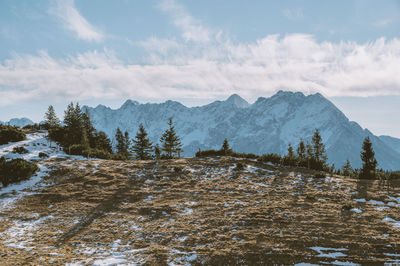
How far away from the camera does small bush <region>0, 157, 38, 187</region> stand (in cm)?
2545

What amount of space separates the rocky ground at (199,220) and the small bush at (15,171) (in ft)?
7.56

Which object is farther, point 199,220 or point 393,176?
point 393,176

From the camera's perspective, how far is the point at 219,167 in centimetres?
3403

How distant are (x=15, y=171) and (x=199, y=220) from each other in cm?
2307

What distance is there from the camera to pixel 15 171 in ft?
86.5

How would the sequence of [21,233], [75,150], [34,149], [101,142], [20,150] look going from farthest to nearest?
[101,142], [75,150], [34,149], [20,150], [21,233]

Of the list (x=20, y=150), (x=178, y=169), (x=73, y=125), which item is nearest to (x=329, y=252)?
(x=178, y=169)

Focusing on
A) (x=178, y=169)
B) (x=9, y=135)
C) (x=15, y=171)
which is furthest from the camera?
(x=9, y=135)

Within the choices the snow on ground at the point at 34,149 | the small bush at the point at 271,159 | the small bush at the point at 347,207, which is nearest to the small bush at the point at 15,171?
the snow on ground at the point at 34,149

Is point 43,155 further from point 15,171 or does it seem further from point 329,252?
point 329,252

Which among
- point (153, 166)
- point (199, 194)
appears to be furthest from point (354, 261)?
point (153, 166)

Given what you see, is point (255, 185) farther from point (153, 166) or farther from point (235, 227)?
point (153, 166)

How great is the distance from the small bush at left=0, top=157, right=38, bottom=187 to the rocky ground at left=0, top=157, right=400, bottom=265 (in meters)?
2.31

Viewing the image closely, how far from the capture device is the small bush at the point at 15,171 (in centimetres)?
2545
